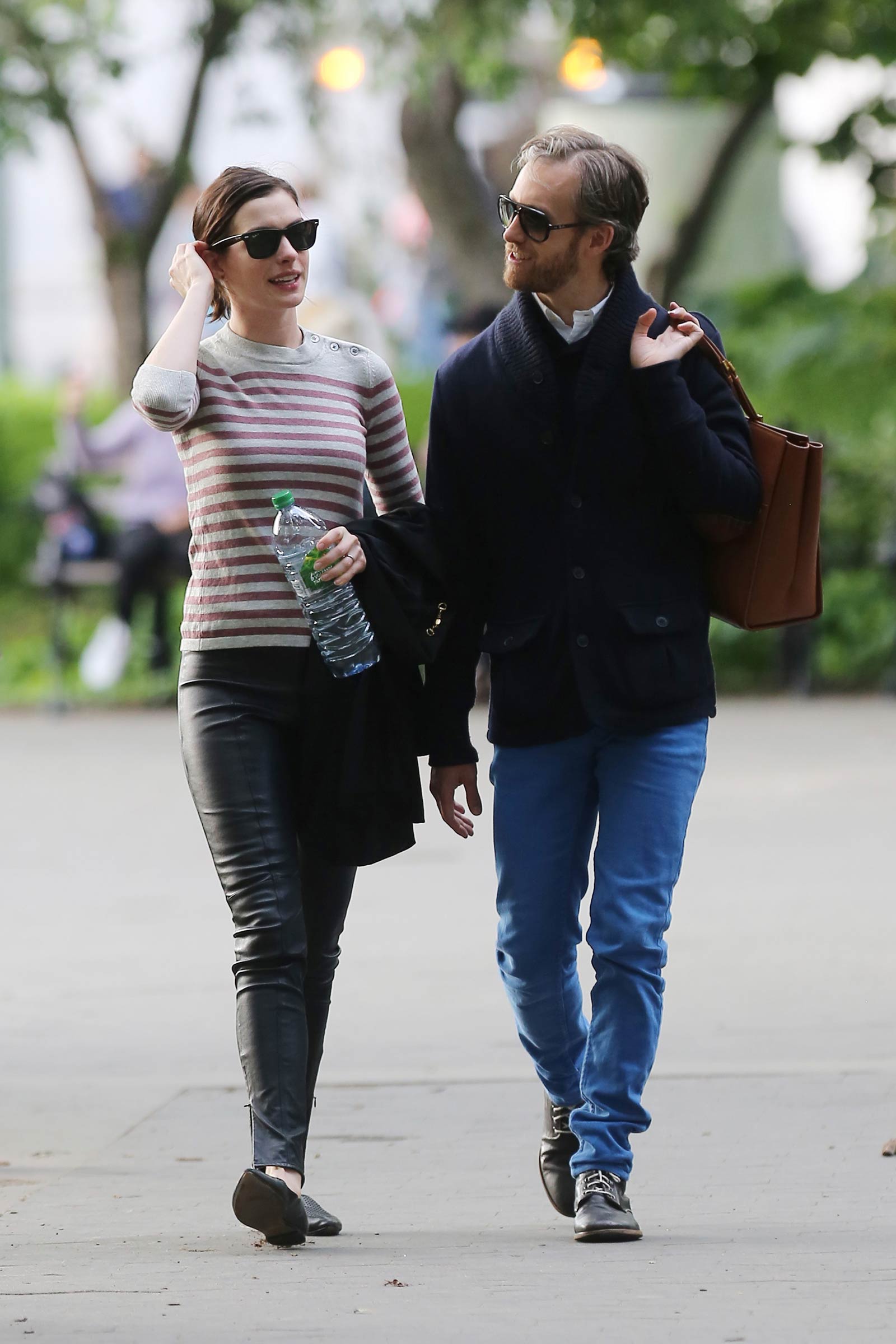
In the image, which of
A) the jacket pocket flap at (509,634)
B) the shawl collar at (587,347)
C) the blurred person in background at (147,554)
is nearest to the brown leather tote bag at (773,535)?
the shawl collar at (587,347)

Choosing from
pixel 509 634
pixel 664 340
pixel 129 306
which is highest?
pixel 129 306

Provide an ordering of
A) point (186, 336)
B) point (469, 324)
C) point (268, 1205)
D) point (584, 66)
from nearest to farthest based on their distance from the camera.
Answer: point (268, 1205) < point (186, 336) < point (469, 324) < point (584, 66)

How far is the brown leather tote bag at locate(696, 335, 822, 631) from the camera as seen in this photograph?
432 cm

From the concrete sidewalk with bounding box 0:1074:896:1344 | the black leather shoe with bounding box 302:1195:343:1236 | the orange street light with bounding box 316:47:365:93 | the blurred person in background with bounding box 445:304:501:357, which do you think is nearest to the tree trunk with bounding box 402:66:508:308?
the orange street light with bounding box 316:47:365:93

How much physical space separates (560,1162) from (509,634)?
0.99 metres

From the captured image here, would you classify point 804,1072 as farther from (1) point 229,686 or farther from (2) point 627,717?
(1) point 229,686

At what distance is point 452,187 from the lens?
711 inches

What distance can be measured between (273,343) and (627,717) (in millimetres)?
956

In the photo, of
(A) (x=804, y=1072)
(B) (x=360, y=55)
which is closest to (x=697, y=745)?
(A) (x=804, y=1072)

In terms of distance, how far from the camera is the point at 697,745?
439 cm

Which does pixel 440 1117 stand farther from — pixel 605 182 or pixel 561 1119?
pixel 605 182

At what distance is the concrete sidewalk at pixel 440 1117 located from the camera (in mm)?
3836

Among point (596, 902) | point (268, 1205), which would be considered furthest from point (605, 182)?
point (268, 1205)

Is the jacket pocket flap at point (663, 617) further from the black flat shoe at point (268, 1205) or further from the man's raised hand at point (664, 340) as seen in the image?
the black flat shoe at point (268, 1205)
